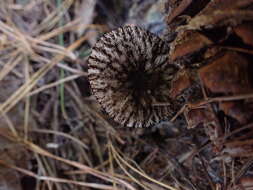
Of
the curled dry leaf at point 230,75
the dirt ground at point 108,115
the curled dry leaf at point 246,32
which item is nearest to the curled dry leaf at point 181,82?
the dirt ground at point 108,115

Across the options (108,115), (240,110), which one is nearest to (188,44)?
(240,110)

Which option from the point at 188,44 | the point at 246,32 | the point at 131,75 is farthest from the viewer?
Answer: the point at 131,75

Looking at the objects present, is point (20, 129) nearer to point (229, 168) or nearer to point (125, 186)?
point (125, 186)

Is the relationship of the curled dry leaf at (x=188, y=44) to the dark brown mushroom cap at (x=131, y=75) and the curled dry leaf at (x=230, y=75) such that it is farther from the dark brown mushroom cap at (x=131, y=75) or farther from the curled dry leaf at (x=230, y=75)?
the dark brown mushroom cap at (x=131, y=75)

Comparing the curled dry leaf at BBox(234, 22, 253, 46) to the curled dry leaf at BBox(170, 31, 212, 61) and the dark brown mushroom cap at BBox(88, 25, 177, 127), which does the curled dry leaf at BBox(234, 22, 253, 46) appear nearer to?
the curled dry leaf at BBox(170, 31, 212, 61)

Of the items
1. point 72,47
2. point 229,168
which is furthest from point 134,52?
point 72,47

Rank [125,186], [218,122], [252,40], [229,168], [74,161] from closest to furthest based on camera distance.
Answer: [252,40]
[218,122]
[229,168]
[125,186]
[74,161]

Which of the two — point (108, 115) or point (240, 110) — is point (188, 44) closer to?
point (240, 110)

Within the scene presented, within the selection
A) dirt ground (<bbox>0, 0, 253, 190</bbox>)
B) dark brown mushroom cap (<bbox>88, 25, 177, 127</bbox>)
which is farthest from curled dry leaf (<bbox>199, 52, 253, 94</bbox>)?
dark brown mushroom cap (<bbox>88, 25, 177, 127</bbox>)
